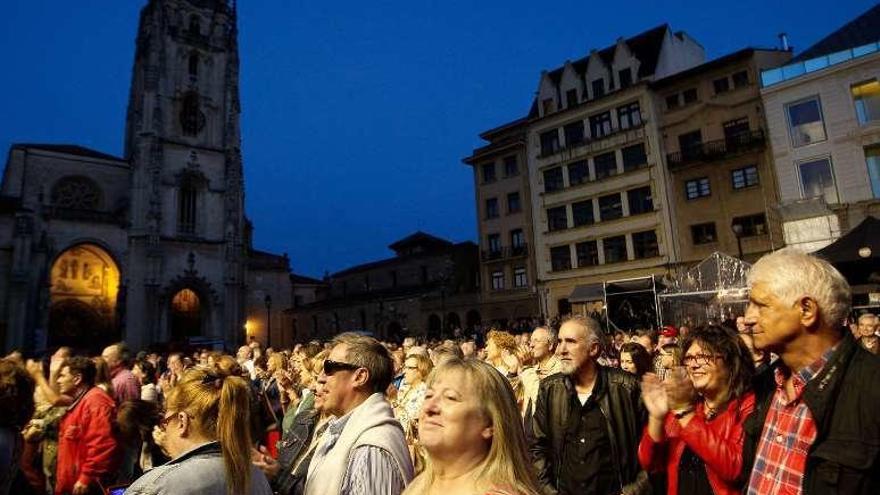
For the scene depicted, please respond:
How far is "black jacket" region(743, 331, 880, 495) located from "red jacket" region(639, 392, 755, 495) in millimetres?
691

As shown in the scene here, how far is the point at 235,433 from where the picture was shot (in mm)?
2742

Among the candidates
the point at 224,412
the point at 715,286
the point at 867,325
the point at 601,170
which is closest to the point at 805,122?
the point at 601,170

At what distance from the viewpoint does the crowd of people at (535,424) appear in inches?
79.2

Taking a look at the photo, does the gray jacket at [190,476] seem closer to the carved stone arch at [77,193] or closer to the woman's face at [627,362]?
the woman's face at [627,362]

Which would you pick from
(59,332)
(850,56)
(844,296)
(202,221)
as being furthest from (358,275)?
(844,296)

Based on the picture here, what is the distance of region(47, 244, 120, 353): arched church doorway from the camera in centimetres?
3812

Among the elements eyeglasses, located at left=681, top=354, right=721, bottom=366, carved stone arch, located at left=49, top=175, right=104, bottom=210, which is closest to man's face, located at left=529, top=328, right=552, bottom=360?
eyeglasses, located at left=681, top=354, right=721, bottom=366

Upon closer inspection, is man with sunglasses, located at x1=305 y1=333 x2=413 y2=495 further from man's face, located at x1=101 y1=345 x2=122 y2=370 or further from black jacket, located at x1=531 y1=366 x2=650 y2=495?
man's face, located at x1=101 y1=345 x2=122 y2=370

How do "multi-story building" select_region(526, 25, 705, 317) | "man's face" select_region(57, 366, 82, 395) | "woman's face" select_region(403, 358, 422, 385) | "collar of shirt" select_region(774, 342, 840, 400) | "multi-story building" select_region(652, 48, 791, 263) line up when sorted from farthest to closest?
"multi-story building" select_region(526, 25, 705, 317) → "multi-story building" select_region(652, 48, 791, 263) → "woman's face" select_region(403, 358, 422, 385) → "man's face" select_region(57, 366, 82, 395) → "collar of shirt" select_region(774, 342, 840, 400)

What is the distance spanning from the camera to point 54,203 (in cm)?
3994

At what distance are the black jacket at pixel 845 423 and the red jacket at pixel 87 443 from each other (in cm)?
532

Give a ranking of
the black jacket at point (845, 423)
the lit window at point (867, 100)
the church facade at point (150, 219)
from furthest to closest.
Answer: the church facade at point (150, 219) < the lit window at point (867, 100) < the black jacket at point (845, 423)

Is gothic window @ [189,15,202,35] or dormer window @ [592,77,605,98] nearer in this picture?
dormer window @ [592,77,605,98]

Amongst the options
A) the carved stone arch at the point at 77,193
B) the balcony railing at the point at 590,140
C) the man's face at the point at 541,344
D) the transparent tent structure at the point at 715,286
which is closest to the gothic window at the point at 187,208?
the carved stone arch at the point at 77,193
